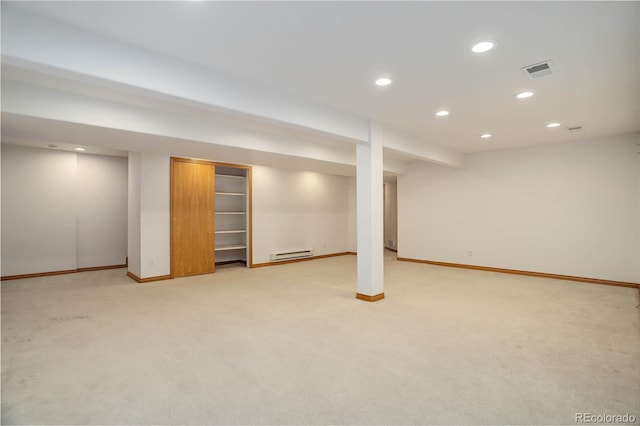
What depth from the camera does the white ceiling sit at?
2090mm

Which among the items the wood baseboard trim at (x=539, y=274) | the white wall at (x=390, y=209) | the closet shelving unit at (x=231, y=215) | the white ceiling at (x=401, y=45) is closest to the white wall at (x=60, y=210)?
the closet shelving unit at (x=231, y=215)

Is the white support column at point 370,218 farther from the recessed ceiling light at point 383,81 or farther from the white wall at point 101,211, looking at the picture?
the white wall at point 101,211

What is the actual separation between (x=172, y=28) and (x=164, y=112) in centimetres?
216

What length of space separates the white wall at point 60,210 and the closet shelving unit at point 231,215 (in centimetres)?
202

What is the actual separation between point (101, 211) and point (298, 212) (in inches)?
170

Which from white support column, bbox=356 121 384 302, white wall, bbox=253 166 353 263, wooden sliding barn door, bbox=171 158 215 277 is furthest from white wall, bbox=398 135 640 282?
wooden sliding barn door, bbox=171 158 215 277

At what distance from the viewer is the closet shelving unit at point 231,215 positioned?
24.1ft

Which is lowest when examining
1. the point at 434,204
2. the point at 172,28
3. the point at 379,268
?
the point at 379,268

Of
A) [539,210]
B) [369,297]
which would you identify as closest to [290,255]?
[369,297]

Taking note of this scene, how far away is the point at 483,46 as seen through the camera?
8.30 ft

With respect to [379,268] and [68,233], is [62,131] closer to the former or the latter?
[68,233]

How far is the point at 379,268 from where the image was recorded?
460 centimetres

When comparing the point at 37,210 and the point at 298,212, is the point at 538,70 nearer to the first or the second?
the point at 298,212

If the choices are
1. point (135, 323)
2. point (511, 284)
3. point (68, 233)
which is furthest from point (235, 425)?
point (68, 233)
